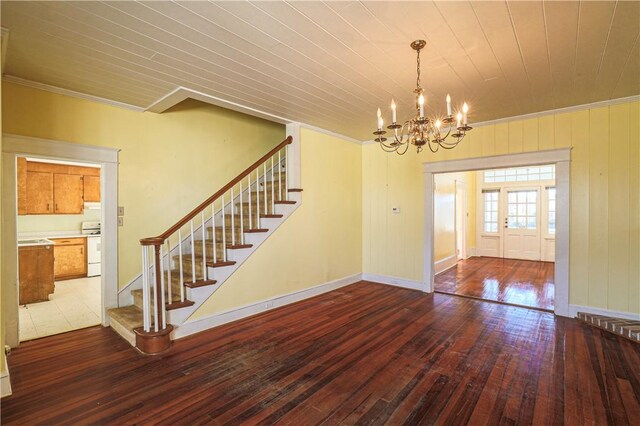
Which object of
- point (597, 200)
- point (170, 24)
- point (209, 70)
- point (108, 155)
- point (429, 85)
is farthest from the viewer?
point (597, 200)

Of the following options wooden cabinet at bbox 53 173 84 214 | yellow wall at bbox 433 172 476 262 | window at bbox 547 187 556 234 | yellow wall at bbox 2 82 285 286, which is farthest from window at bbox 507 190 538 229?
wooden cabinet at bbox 53 173 84 214

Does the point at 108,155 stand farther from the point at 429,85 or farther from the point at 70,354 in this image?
the point at 429,85

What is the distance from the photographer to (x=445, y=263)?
7.03 m

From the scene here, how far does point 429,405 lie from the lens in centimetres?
219

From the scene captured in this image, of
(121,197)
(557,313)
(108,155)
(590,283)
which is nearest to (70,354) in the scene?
(121,197)

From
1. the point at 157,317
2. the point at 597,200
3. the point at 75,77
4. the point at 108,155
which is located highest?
the point at 75,77

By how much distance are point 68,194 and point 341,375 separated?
23.1ft

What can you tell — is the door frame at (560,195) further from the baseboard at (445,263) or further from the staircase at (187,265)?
the staircase at (187,265)

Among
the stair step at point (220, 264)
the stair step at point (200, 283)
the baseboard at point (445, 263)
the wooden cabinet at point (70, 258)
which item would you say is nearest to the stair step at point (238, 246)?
the stair step at point (220, 264)

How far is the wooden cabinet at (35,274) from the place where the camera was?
461cm

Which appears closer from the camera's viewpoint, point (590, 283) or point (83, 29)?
point (83, 29)

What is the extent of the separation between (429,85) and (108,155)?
12.8 feet

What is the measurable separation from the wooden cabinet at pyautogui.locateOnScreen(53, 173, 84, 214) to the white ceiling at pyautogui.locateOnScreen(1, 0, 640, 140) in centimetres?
412

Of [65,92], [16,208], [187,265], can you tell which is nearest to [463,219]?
[187,265]
